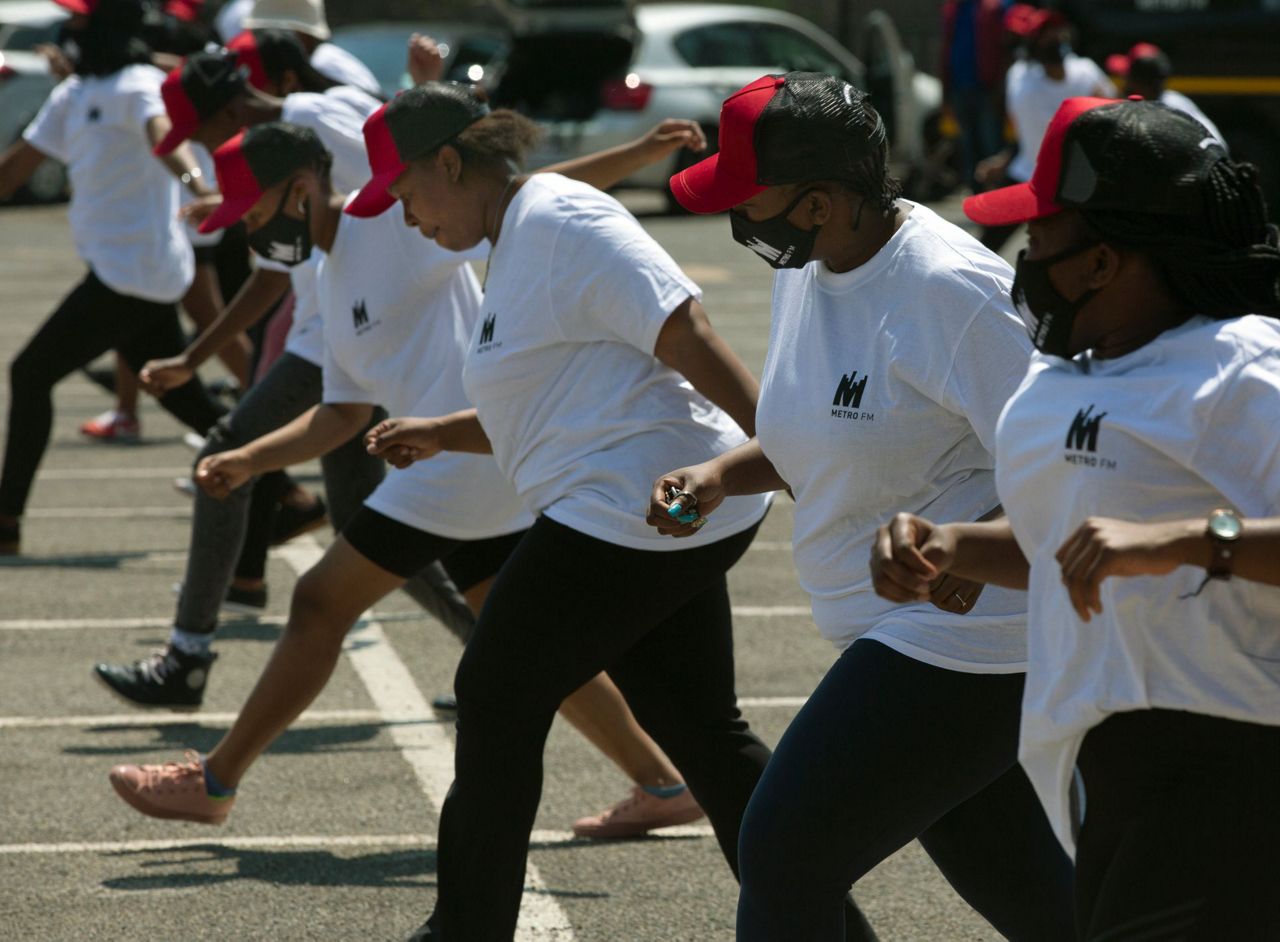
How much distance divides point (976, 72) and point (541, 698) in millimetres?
16036

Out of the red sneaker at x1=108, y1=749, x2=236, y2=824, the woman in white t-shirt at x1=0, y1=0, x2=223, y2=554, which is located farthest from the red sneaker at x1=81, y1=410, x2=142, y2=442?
the red sneaker at x1=108, y1=749, x2=236, y2=824

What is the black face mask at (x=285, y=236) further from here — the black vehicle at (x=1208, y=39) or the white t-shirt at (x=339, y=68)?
the black vehicle at (x=1208, y=39)

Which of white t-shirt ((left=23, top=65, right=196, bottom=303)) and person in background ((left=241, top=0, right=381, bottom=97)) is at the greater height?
person in background ((left=241, top=0, right=381, bottom=97))

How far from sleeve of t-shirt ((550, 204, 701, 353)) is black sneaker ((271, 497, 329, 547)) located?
160 inches

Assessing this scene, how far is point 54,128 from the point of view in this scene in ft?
29.3

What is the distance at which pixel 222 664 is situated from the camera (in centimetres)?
686

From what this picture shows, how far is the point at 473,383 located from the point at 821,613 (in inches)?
39.6

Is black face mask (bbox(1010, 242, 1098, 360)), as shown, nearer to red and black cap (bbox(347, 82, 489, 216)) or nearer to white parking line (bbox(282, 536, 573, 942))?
red and black cap (bbox(347, 82, 489, 216))

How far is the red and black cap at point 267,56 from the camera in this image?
24.6 feet

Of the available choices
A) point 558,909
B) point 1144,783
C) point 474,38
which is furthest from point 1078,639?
point 474,38

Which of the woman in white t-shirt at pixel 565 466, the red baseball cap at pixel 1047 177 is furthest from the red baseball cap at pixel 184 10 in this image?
the red baseball cap at pixel 1047 177

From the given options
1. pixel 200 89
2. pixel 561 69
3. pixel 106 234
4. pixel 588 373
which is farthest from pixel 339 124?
pixel 561 69

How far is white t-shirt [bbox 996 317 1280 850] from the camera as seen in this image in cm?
257

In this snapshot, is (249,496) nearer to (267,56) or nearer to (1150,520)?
(267,56)
